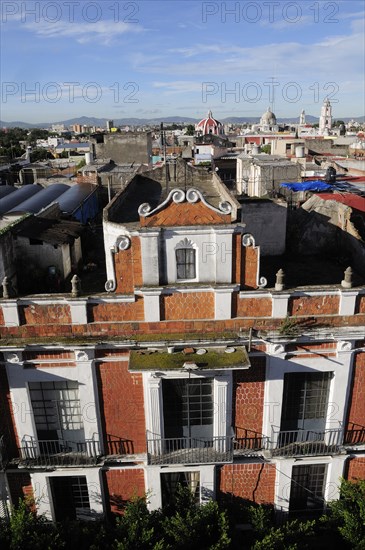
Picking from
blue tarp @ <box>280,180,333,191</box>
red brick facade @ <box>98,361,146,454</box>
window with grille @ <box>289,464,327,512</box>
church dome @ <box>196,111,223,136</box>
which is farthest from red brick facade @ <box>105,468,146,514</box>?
church dome @ <box>196,111,223,136</box>

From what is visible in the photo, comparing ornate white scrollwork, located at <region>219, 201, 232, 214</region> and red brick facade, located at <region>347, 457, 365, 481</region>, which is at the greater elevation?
ornate white scrollwork, located at <region>219, 201, 232, 214</region>

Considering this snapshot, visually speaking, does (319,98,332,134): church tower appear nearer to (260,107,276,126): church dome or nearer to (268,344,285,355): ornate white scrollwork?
(260,107,276,126): church dome

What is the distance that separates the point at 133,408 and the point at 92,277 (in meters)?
5.25

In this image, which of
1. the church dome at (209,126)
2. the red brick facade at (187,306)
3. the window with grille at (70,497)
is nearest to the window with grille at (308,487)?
the red brick facade at (187,306)

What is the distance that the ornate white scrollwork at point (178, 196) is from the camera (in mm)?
12398

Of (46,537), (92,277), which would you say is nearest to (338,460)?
(46,537)

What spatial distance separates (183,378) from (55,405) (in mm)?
4185

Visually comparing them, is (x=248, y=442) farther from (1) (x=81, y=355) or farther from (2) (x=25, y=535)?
(2) (x=25, y=535)

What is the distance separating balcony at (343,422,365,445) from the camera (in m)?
14.6

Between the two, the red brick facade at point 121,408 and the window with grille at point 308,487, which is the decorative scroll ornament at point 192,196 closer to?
the red brick facade at point 121,408

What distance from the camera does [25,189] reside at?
29.4 metres

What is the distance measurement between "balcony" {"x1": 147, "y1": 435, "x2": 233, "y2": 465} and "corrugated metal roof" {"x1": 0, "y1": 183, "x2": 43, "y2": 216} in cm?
1424

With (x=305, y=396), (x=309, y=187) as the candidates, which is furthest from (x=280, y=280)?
(x=309, y=187)

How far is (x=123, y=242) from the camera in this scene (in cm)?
1282
